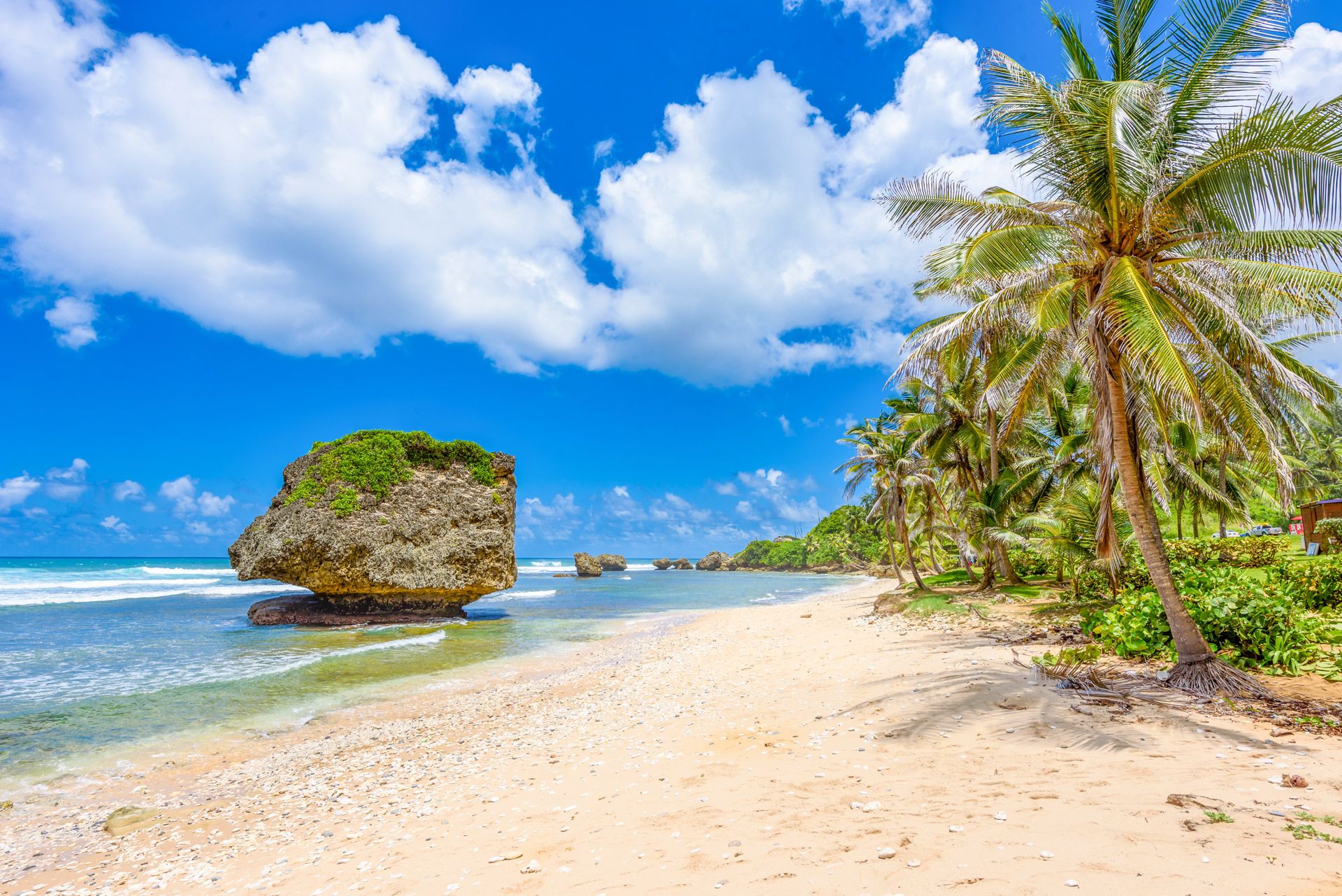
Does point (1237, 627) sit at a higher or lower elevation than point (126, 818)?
higher

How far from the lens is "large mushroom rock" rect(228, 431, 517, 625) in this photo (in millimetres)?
25719

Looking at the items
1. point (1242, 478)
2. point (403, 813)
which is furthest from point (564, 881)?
point (1242, 478)

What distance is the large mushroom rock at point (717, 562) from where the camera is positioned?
127 m

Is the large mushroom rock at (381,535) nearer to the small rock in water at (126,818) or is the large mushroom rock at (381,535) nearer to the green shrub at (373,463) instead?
the green shrub at (373,463)

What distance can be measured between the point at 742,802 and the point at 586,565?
7783cm

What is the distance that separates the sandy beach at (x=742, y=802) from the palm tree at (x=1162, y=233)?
3229 mm

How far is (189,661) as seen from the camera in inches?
695

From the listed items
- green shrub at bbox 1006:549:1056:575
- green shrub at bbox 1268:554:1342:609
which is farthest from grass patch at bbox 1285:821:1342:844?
green shrub at bbox 1006:549:1056:575

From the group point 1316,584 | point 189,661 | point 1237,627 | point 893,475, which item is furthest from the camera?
point 893,475

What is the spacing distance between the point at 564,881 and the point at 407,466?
2678cm

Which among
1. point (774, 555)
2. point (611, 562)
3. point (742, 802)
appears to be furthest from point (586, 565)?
point (742, 802)

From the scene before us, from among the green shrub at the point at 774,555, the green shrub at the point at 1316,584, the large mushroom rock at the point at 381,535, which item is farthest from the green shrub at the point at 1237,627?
the green shrub at the point at 774,555

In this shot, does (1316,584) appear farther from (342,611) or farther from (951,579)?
(342,611)

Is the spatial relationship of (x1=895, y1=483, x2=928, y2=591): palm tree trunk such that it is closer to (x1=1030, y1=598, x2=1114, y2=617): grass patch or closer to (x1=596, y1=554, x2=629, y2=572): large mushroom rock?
(x1=1030, y1=598, x2=1114, y2=617): grass patch
